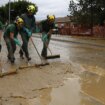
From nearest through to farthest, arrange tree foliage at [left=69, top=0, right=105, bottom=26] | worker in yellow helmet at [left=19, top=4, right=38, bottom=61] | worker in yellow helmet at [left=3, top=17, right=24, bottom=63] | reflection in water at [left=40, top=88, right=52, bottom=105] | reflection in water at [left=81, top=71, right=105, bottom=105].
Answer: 1. reflection in water at [left=40, top=88, right=52, bottom=105]
2. reflection in water at [left=81, top=71, right=105, bottom=105]
3. worker in yellow helmet at [left=3, top=17, right=24, bottom=63]
4. worker in yellow helmet at [left=19, top=4, right=38, bottom=61]
5. tree foliage at [left=69, top=0, right=105, bottom=26]

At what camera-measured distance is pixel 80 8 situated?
3859 centimetres

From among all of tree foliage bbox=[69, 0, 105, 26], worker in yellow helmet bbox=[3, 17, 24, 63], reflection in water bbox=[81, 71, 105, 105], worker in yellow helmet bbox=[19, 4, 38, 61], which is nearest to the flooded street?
reflection in water bbox=[81, 71, 105, 105]

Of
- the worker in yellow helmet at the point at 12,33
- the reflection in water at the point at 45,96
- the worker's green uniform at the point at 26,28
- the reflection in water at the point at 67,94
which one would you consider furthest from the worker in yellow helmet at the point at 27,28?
the reflection in water at the point at 45,96

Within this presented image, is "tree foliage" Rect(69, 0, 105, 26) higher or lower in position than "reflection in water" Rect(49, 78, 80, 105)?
higher

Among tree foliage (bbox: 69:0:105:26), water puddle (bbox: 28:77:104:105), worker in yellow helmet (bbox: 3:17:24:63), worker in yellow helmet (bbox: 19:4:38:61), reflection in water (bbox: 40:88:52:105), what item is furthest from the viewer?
tree foliage (bbox: 69:0:105:26)

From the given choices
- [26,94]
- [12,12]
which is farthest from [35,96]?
[12,12]

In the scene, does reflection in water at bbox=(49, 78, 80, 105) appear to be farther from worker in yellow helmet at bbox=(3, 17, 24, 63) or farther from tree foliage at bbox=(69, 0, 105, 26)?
tree foliage at bbox=(69, 0, 105, 26)

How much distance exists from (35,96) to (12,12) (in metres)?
59.5

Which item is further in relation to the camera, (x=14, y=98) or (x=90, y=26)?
(x=90, y=26)

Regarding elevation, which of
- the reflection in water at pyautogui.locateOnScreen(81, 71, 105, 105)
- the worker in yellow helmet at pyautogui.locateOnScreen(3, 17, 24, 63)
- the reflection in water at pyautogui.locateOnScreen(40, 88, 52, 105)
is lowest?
the reflection in water at pyautogui.locateOnScreen(40, 88, 52, 105)

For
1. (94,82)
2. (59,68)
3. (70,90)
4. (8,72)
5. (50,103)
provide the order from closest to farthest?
(50,103) → (70,90) → (94,82) → (8,72) → (59,68)

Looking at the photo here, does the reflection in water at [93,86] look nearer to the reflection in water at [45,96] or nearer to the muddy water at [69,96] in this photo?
the muddy water at [69,96]

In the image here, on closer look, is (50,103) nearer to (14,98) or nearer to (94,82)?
(14,98)

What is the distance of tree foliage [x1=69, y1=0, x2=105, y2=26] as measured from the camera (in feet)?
118
